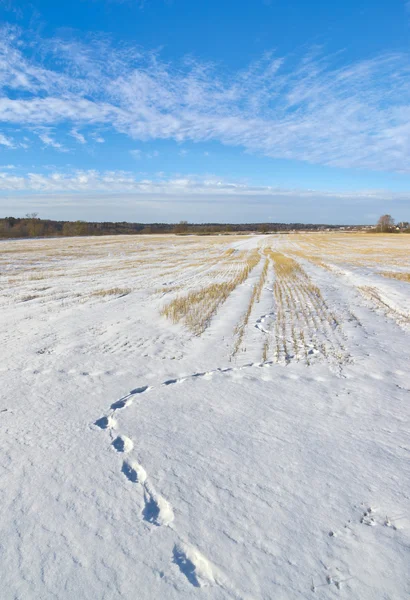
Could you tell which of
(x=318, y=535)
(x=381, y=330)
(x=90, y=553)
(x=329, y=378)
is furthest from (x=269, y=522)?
(x=381, y=330)

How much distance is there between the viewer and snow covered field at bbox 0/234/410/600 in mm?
2482

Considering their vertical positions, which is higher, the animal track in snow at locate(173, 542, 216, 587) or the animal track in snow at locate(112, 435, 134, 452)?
the animal track in snow at locate(112, 435, 134, 452)

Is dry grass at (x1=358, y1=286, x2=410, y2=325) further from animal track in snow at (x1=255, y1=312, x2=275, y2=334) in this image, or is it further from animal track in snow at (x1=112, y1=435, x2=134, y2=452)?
animal track in snow at (x1=112, y1=435, x2=134, y2=452)

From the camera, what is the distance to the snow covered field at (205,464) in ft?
8.14

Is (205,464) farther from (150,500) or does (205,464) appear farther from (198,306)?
(198,306)

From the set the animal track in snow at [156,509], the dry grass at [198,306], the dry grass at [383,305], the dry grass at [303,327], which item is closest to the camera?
the animal track in snow at [156,509]

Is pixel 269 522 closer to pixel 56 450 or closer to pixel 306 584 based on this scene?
pixel 306 584

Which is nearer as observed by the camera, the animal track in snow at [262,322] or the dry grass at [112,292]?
the animal track in snow at [262,322]

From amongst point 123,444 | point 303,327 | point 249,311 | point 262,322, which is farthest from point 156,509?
point 249,311

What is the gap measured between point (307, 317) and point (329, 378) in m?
3.92

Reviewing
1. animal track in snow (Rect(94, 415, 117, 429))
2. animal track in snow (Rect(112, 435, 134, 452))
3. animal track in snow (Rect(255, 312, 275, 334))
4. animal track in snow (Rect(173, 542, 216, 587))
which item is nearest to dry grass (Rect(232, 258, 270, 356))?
animal track in snow (Rect(255, 312, 275, 334))

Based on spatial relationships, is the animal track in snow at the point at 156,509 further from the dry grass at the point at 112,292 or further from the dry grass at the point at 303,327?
the dry grass at the point at 112,292

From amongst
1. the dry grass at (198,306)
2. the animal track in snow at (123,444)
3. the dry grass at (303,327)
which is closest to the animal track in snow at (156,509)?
Result: the animal track in snow at (123,444)

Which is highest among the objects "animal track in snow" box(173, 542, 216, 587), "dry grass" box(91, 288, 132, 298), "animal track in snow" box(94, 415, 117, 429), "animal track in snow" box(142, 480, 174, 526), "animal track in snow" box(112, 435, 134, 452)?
"dry grass" box(91, 288, 132, 298)
